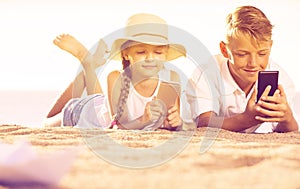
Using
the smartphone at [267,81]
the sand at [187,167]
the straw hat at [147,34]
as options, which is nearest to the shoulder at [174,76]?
the straw hat at [147,34]

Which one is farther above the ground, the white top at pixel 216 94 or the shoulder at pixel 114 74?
the shoulder at pixel 114 74

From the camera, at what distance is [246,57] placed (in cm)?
215

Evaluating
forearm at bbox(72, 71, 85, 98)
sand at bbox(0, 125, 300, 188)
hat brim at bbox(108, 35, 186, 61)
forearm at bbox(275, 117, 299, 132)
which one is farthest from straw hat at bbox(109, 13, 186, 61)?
sand at bbox(0, 125, 300, 188)

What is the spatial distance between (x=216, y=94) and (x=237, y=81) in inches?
4.3

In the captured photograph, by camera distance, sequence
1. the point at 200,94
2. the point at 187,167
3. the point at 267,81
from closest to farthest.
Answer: the point at 187,167 → the point at 267,81 → the point at 200,94

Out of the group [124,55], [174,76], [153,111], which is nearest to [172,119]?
[153,111]

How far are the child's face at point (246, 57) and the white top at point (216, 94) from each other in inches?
1.7

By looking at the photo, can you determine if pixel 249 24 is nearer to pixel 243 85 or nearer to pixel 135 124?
pixel 243 85

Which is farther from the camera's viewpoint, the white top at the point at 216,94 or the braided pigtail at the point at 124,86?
the braided pigtail at the point at 124,86

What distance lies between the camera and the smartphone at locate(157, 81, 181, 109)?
2259mm

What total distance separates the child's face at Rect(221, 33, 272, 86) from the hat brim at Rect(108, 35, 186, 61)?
0.28 meters

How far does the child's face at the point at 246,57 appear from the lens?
2.13 m

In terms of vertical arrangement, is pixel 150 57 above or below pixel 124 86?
above

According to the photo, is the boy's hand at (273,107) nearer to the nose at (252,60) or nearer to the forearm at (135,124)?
the nose at (252,60)
